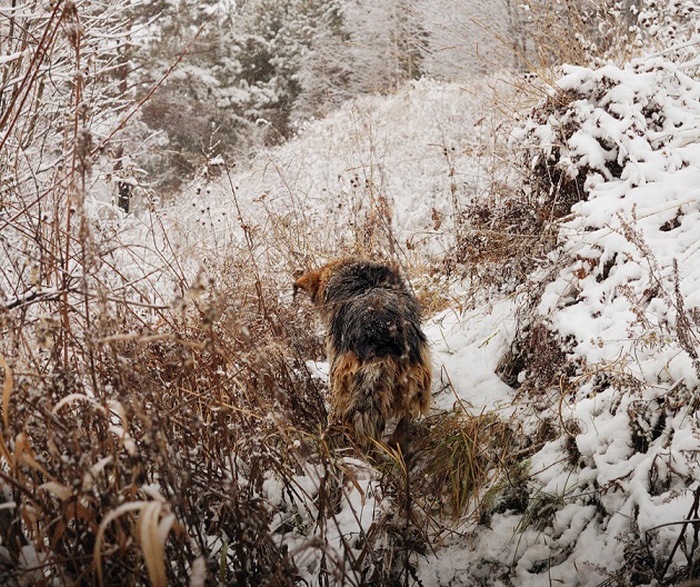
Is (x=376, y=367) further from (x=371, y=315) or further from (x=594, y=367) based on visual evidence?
(x=594, y=367)

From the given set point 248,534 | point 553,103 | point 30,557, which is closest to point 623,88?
point 553,103

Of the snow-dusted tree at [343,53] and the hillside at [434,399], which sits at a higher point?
the snow-dusted tree at [343,53]

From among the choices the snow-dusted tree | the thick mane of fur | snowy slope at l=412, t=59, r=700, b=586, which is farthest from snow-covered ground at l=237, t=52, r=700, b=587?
the snow-dusted tree

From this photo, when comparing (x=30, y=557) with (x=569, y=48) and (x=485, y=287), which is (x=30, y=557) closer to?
(x=485, y=287)

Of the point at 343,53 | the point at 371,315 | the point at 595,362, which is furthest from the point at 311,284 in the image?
the point at 343,53

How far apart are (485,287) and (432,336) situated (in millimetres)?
549

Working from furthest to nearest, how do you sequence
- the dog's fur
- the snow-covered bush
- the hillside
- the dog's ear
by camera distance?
the dog's ear
the dog's fur
the snow-covered bush
the hillside

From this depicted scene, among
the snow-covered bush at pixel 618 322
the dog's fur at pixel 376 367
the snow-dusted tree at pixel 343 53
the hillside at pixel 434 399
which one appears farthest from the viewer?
the snow-dusted tree at pixel 343 53

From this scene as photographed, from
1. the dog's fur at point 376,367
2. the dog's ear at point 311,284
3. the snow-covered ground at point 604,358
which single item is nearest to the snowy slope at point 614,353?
the snow-covered ground at point 604,358

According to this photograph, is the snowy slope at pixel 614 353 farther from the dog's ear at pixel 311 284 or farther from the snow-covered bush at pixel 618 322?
the dog's ear at pixel 311 284

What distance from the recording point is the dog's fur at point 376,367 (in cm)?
272

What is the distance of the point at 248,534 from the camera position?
6.04 ft

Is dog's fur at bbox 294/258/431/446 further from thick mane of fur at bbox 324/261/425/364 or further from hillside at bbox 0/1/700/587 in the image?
hillside at bbox 0/1/700/587

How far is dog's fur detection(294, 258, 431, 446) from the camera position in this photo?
8.93 feet
